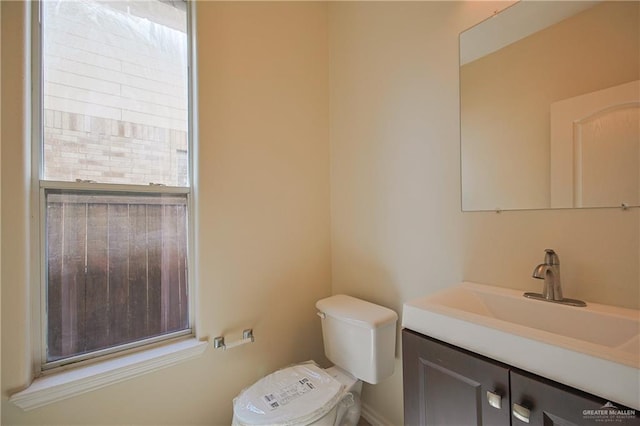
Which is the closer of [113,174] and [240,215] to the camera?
[113,174]

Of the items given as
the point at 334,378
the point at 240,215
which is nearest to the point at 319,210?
the point at 240,215

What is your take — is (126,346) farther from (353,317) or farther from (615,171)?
(615,171)

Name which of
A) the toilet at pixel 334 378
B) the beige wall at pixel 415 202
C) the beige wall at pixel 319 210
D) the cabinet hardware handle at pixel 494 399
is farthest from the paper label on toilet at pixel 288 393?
the cabinet hardware handle at pixel 494 399

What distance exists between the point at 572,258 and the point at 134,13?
2.07 m

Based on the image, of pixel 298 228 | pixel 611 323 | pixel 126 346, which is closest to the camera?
pixel 611 323

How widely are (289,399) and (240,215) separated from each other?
888mm

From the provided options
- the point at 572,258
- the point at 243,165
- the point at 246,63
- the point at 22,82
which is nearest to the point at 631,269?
the point at 572,258

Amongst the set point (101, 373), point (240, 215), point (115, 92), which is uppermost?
point (115, 92)

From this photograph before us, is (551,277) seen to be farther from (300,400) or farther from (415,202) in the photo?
(300,400)

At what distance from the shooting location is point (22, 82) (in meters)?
0.99

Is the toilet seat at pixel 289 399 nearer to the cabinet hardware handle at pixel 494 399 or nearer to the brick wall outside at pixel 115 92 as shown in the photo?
the cabinet hardware handle at pixel 494 399

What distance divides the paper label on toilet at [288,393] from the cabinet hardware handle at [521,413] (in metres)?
Result: 0.78

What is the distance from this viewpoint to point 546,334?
65cm

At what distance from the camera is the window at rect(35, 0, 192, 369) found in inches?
43.0
